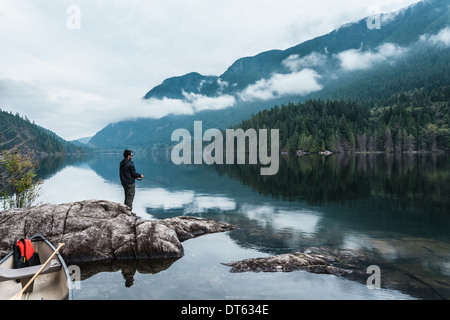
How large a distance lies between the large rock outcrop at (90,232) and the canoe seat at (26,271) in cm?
417

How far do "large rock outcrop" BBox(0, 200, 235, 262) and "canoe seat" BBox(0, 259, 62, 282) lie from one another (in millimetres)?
4166

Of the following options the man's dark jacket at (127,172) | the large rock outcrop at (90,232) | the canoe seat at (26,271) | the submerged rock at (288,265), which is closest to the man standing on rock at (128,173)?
the man's dark jacket at (127,172)

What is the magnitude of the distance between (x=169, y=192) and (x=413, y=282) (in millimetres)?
32326

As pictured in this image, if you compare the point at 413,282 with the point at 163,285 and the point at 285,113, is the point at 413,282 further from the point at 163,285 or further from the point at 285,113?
the point at 285,113

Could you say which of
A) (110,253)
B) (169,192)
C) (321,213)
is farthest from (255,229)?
(169,192)

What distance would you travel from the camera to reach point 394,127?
150 metres

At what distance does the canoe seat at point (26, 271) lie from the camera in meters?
9.56

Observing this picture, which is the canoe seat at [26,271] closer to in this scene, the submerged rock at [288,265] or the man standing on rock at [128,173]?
the submerged rock at [288,265]

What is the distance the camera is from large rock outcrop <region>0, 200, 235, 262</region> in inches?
574

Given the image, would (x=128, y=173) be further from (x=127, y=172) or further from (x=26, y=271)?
(x=26, y=271)

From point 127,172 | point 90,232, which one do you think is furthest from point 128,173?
point 90,232

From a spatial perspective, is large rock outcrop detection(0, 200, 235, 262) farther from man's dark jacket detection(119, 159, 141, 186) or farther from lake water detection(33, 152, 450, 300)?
man's dark jacket detection(119, 159, 141, 186)

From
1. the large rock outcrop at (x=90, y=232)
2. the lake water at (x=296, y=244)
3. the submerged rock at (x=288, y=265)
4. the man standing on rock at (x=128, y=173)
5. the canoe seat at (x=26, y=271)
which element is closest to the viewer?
the canoe seat at (x=26, y=271)

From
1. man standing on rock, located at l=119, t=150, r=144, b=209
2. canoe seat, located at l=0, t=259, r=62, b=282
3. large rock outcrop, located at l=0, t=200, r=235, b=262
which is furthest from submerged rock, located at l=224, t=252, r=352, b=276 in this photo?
man standing on rock, located at l=119, t=150, r=144, b=209
